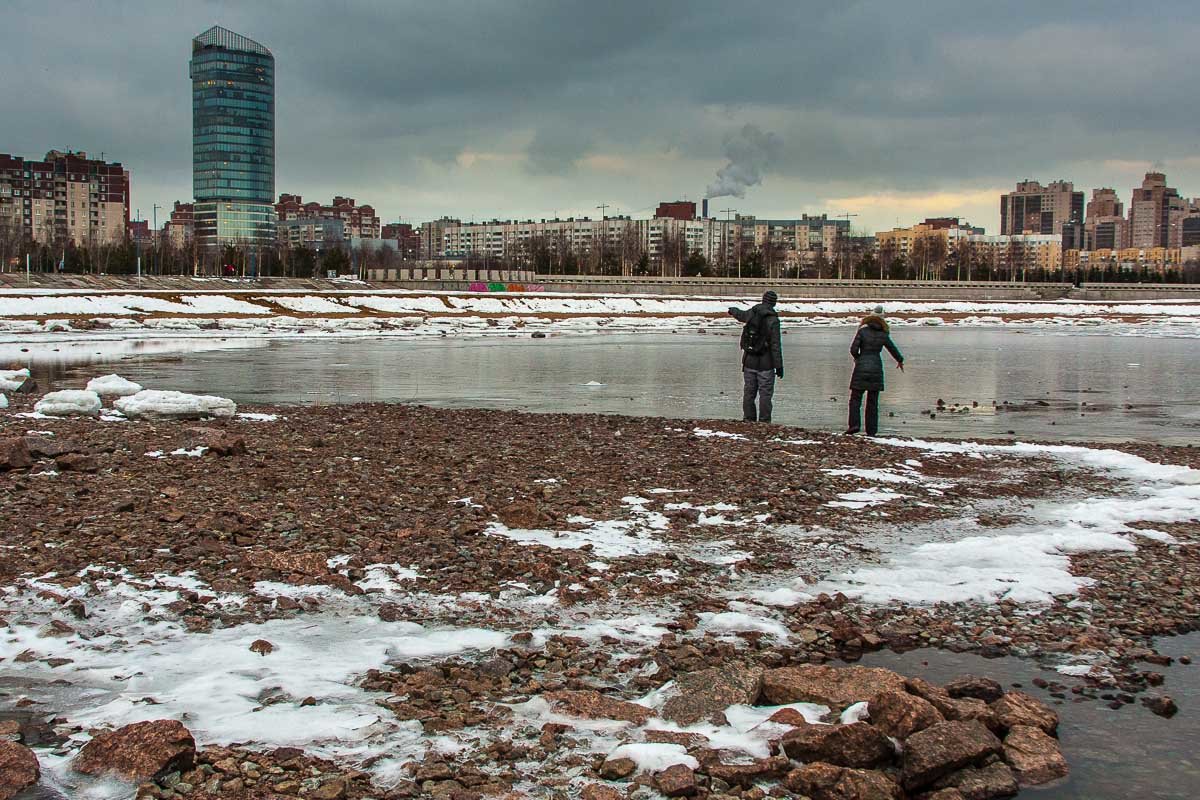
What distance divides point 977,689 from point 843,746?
1.23 metres

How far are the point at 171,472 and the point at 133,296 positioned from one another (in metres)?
63.1

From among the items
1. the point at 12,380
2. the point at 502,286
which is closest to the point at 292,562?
the point at 12,380

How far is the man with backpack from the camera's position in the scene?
17.6 metres

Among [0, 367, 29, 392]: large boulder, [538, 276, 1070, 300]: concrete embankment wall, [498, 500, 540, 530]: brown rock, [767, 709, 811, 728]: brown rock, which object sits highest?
[538, 276, 1070, 300]: concrete embankment wall

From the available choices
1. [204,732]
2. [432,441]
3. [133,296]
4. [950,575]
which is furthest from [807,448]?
[133,296]

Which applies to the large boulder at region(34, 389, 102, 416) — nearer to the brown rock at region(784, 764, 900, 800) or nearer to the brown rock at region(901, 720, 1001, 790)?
the brown rock at region(784, 764, 900, 800)

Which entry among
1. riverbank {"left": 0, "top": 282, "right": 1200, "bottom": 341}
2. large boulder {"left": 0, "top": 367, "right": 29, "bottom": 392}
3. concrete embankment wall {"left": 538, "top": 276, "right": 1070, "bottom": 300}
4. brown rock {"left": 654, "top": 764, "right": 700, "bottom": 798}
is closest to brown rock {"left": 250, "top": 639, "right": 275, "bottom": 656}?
brown rock {"left": 654, "top": 764, "right": 700, "bottom": 798}

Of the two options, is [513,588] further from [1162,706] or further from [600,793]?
[1162,706]

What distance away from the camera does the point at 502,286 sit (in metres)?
114

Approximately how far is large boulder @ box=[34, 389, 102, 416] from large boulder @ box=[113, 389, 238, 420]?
15.1 inches

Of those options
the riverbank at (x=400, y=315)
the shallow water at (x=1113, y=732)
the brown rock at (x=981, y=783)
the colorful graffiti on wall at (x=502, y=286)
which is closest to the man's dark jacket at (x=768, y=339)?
the shallow water at (x=1113, y=732)

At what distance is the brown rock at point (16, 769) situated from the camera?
15.3 ft

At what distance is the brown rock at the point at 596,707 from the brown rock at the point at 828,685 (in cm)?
79

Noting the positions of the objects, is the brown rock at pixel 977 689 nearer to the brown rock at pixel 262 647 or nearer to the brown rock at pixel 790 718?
the brown rock at pixel 790 718
